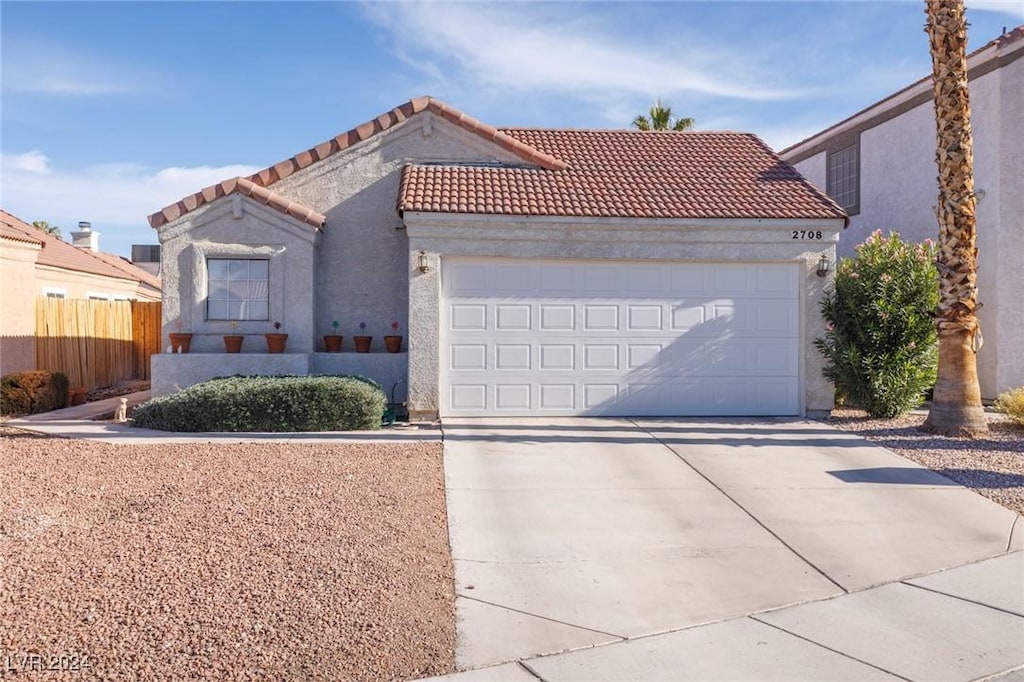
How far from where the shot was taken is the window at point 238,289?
1295 cm

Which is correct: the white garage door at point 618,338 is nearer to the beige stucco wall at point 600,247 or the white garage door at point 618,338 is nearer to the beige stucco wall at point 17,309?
the beige stucco wall at point 600,247

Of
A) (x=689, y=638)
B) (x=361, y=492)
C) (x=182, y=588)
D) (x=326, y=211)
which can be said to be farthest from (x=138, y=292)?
(x=689, y=638)

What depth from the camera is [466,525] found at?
6832 mm

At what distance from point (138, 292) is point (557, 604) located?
25.6 metres

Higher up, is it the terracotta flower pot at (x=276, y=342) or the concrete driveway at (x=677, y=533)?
the terracotta flower pot at (x=276, y=342)

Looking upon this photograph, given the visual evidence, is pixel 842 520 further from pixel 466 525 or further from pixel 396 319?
pixel 396 319

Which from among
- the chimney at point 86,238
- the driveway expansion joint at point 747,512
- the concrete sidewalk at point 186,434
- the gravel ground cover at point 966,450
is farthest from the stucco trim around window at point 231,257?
the chimney at point 86,238

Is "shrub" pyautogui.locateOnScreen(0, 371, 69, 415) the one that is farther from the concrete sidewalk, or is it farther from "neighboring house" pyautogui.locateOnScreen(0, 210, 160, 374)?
"neighboring house" pyautogui.locateOnScreen(0, 210, 160, 374)

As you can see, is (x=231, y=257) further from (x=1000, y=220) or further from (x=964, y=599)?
(x=1000, y=220)

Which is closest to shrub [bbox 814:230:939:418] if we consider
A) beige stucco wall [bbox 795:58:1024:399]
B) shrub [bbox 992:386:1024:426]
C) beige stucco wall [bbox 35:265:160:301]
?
shrub [bbox 992:386:1024:426]

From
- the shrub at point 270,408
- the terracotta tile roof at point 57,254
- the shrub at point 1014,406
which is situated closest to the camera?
the shrub at point 270,408

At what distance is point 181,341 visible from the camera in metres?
12.6

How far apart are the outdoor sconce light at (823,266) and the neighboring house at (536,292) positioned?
1.7 inches

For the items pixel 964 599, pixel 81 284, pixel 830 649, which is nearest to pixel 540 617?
pixel 830 649
